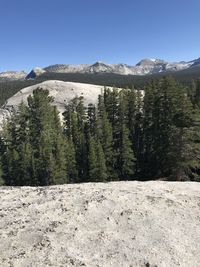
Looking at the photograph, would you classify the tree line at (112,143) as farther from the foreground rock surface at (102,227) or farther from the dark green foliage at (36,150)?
the foreground rock surface at (102,227)

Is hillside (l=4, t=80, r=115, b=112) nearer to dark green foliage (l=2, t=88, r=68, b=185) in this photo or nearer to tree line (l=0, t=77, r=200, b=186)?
tree line (l=0, t=77, r=200, b=186)

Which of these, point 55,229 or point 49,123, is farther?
point 49,123

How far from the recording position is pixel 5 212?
65.6 feet

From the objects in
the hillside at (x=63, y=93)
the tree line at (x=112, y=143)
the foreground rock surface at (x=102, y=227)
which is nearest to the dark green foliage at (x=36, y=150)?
the tree line at (x=112, y=143)

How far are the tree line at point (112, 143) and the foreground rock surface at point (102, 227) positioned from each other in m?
23.3

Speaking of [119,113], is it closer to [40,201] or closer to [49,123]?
[49,123]

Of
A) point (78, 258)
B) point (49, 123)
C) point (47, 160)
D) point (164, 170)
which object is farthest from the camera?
point (49, 123)

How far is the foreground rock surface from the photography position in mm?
15203

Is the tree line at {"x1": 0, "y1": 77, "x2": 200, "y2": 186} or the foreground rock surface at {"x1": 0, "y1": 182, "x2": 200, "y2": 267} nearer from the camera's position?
the foreground rock surface at {"x1": 0, "y1": 182, "x2": 200, "y2": 267}

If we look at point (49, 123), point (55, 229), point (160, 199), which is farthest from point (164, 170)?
point (55, 229)

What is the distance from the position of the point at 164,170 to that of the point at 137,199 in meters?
→ 34.5

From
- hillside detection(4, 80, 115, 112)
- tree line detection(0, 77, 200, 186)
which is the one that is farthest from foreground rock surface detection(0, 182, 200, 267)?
hillside detection(4, 80, 115, 112)

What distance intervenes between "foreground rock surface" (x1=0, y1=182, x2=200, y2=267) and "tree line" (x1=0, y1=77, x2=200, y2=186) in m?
23.3

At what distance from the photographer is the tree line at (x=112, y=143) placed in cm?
4648
